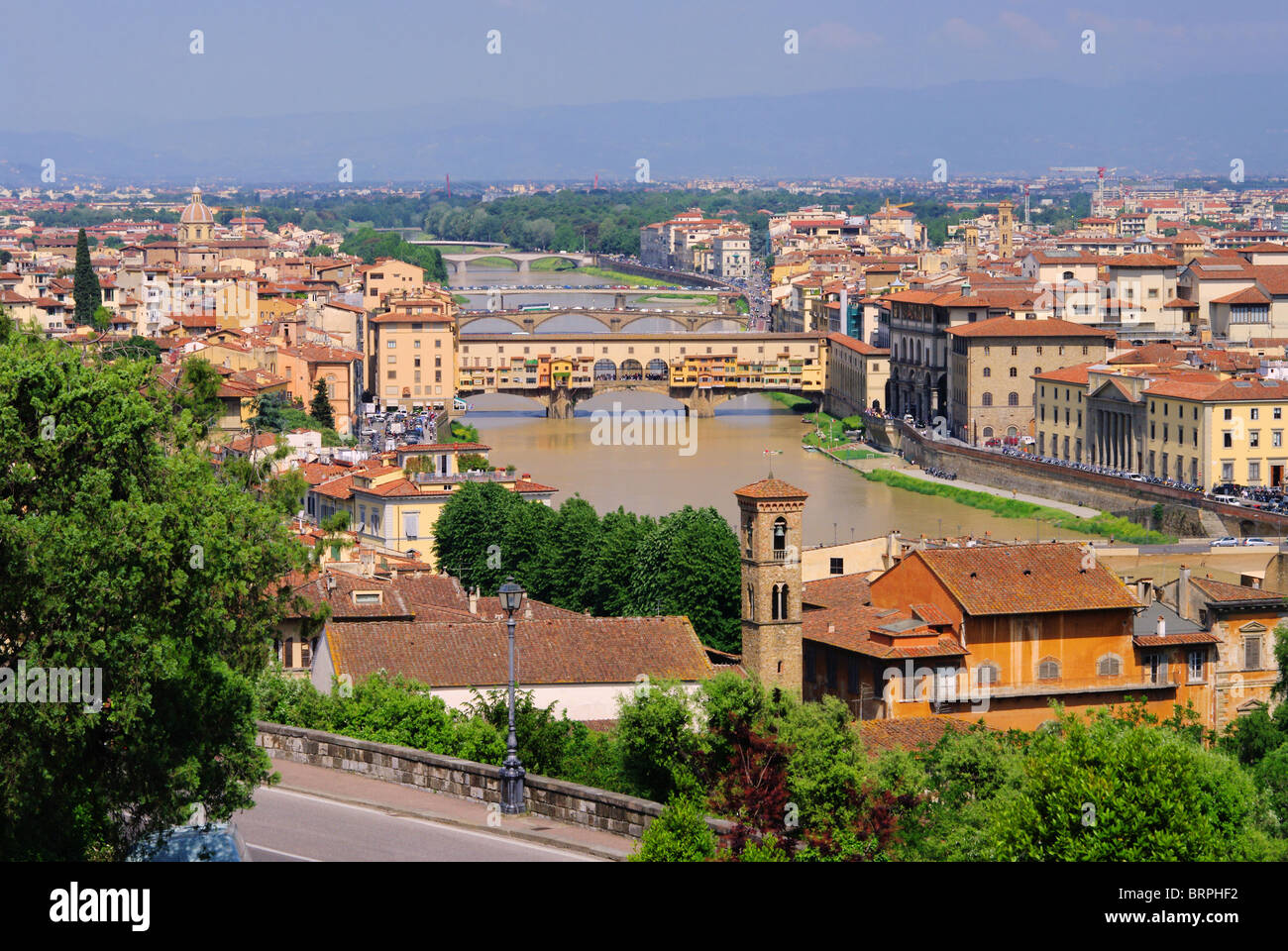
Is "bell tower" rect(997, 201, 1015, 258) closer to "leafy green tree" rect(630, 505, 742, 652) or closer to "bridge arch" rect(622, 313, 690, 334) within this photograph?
"bridge arch" rect(622, 313, 690, 334)

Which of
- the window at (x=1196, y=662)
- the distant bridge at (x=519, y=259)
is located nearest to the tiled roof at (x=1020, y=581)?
the window at (x=1196, y=662)

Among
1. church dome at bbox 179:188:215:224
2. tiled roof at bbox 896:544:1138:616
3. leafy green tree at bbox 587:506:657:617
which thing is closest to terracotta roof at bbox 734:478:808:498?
tiled roof at bbox 896:544:1138:616

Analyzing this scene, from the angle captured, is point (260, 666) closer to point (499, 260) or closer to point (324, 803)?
point (324, 803)

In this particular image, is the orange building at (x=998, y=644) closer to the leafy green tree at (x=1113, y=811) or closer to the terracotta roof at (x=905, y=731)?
the terracotta roof at (x=905, y=731)

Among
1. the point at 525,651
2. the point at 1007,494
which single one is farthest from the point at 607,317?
the point at 525,651

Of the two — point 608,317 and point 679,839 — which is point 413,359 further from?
point 679,839
